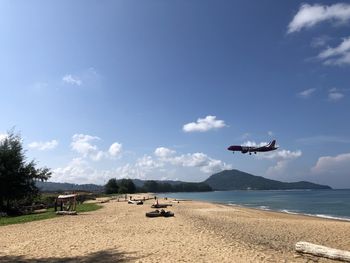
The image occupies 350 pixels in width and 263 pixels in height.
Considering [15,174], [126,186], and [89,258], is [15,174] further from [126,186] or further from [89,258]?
[126,186]

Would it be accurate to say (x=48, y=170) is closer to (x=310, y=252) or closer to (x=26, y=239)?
(x=26, y=239)

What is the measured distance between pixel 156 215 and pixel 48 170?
1796cm

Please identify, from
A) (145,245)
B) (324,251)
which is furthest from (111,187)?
(324,251)

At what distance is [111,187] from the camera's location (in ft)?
557

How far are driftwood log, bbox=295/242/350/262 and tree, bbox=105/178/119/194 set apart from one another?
513 ft

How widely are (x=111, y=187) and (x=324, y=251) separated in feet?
524

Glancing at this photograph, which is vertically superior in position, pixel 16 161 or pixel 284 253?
pixel 16 161

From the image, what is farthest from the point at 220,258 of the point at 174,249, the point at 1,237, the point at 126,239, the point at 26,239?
the point at 1,237

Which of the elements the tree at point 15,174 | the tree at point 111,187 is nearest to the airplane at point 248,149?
the tree at point 15,174

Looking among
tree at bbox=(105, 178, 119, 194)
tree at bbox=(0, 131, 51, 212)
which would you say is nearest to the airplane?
tree at bbox=(0, 131, 51, 212)

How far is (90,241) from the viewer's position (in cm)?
1903

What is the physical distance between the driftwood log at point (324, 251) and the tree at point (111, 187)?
156 meters

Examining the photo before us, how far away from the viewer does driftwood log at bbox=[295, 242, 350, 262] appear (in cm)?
1446

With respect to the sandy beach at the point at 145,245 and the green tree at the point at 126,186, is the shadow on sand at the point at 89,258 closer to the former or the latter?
the sandy beach at the point at 145,245
